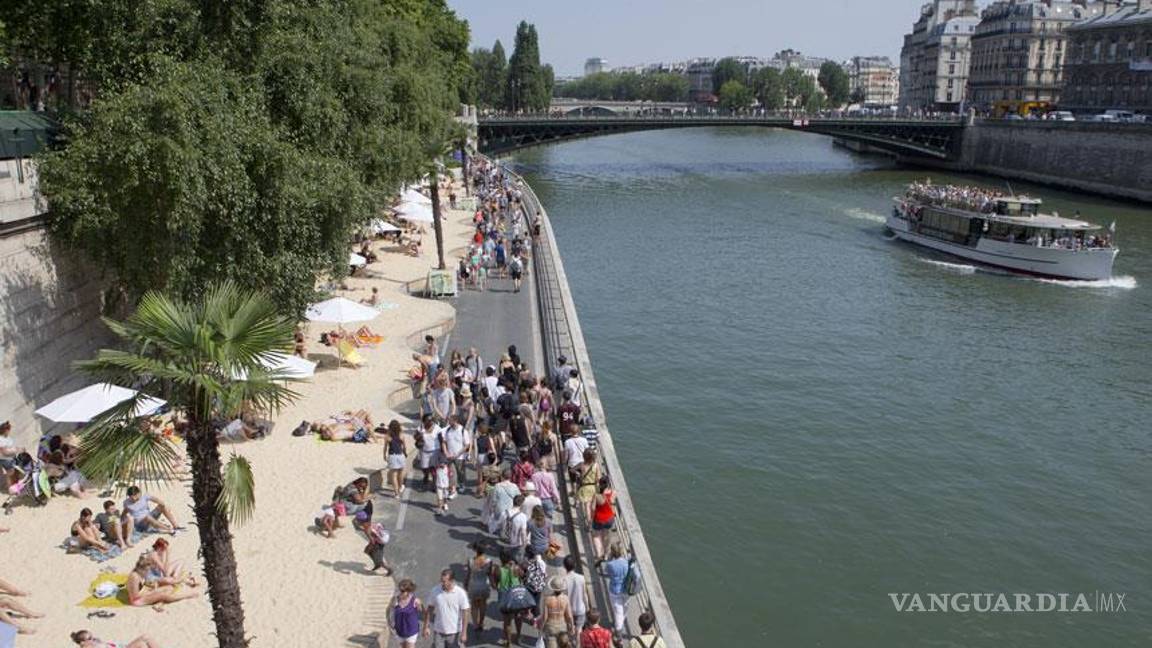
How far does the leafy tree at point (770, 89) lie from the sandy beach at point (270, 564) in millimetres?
178308

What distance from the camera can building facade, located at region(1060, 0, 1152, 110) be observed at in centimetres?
8100

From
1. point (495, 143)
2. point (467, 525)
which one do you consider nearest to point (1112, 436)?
point (467, 525)

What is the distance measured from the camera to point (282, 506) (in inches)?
554

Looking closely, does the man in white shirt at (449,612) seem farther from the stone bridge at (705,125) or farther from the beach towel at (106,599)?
the stone bridge at (705,125)

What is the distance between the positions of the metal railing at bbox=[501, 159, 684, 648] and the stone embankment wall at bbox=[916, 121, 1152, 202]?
4947 centimetres

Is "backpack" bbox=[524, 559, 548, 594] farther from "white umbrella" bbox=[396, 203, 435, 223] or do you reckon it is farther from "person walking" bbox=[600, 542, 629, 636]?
"white umbrella" bbox=[396, 203, 435, 223]

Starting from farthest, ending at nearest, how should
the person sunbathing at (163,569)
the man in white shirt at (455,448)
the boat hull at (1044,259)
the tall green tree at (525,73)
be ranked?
the tall green tree at (525,73), the boat hull at (1044,259), the man in white shirt at (455,448), the person sunbathing at (163,569)

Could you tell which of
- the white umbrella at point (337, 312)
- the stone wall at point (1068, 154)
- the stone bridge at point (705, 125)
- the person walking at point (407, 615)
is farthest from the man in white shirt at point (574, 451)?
the stone bridge at point (705, 125)

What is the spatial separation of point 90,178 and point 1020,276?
35.3 m

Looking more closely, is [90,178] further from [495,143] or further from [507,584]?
[495,143]

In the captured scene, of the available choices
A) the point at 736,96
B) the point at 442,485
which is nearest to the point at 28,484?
the point at 442,485

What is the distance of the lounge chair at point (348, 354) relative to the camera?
20.6 meters

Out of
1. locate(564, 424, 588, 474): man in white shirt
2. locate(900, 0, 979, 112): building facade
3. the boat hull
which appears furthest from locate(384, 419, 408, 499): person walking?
locate(900, 0, 979, 112): building facade

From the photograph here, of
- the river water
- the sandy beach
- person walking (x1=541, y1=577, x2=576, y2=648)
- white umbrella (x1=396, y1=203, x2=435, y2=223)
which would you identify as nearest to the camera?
person walking (x1=541, y1=577, x2=576, y2=648)
